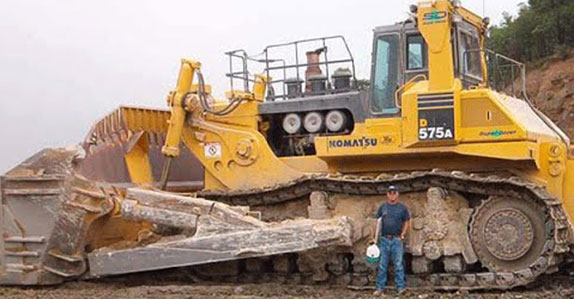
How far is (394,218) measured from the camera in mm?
10781

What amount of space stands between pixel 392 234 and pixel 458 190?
3.03 ft

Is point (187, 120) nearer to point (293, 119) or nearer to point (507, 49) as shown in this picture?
point (293, 119)

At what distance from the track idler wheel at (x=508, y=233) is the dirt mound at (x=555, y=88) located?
61.3ft

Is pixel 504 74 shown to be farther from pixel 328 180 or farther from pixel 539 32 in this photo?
pixel 539 32

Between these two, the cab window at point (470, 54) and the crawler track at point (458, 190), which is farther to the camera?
the cab window at point (470, 54)

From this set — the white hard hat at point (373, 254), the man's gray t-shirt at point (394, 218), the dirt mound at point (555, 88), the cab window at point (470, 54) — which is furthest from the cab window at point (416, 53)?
the dirt mound at point (555, 88)

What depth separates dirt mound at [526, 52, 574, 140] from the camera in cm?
3033

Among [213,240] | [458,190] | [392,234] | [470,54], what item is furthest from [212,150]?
[470,54]

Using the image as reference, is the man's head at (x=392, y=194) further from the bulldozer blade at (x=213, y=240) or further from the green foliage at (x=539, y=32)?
the green foliage at (x=539, y=32)

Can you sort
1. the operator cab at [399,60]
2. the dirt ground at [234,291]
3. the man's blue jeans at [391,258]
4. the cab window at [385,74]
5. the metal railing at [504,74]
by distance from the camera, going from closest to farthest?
the dirt ground at [234,291] → the man's blue jeans at [391,258] → the operator cab at [399,60] → the cab window at [385,74] → the metal railing at [504,74]

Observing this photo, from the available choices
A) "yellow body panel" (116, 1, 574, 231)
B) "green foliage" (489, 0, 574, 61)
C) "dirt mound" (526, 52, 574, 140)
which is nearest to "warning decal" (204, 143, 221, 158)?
"yellow body panel" (116, 1, 574, 231)

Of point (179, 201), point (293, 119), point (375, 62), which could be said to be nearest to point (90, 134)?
point (179, 201)

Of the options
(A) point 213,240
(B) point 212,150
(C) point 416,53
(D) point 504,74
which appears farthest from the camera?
(D) point 504,74

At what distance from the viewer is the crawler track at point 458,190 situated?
404 inches
